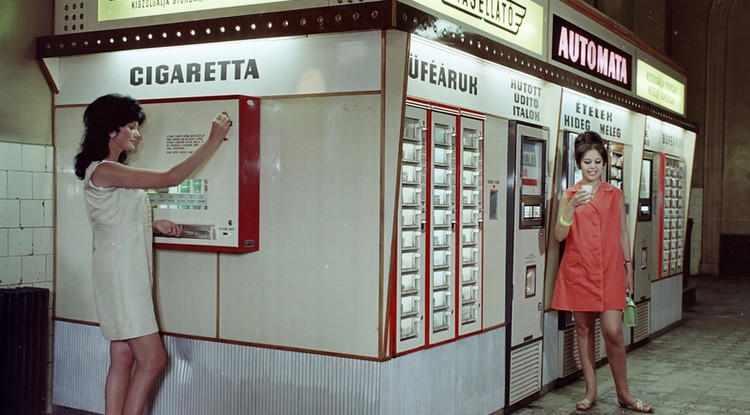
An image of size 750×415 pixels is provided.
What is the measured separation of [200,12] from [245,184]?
1.10m

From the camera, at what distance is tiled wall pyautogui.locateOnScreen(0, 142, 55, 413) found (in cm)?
522

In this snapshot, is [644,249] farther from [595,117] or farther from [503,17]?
[503,17]

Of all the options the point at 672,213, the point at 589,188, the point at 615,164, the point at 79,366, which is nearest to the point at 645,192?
the point at 615,164

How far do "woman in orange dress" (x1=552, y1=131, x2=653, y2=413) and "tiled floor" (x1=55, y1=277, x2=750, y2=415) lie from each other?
0.34 meters

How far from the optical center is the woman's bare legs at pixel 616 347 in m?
6.01

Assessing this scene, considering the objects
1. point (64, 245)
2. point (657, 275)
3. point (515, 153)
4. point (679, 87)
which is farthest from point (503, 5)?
point (679, 87)

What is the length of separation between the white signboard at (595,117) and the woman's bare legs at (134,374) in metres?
4.05

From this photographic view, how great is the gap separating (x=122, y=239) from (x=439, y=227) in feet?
6.20

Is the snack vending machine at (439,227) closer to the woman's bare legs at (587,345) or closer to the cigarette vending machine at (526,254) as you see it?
the cigarette vending machine at (526,254)

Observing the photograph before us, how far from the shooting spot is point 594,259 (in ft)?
19.7

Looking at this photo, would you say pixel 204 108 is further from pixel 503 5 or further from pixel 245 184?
pixel 503 5

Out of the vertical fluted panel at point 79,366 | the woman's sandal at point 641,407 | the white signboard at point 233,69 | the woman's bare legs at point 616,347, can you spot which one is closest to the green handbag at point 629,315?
the woman's bare legs at point 616,347

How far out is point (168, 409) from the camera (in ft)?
16.8

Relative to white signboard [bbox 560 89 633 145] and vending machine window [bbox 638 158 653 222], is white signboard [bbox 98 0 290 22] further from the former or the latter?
vending machine window [bbox 638 158 653 222]
